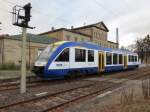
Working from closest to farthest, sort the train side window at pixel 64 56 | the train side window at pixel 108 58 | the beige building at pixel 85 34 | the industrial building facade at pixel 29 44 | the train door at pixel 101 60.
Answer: the train side window at pixel 64 56 < the train door at pixel 101 60 < the train side window at pixel 108 58 < the industrial building facade at pixel 29 44 < the beige building at pixel 85 34

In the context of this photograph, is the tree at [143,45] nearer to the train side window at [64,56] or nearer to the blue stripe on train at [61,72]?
the blue stripe on train at [61,72]

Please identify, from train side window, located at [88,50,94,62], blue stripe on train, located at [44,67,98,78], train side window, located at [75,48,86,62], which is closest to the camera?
blue stripe on train, located at [44,67,98,78]

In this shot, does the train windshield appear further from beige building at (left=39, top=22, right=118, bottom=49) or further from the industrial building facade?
beige building at (left=39, top=22, right=118, bottom=49)

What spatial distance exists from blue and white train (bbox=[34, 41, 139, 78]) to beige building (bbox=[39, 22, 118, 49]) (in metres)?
33.4

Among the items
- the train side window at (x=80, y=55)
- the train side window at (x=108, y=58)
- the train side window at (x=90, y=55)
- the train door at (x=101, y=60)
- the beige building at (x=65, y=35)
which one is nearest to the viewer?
the train side window at (x=80, y=55)

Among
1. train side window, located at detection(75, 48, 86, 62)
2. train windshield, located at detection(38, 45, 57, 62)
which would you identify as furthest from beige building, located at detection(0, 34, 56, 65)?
train windshield, located at detection(38, 45, 57, 62)

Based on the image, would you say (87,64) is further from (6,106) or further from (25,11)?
(6,106)

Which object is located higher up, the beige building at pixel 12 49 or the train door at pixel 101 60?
the beige building at pixel 12 49

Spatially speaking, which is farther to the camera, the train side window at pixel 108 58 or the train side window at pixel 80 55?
the train side window at pixel 108 58

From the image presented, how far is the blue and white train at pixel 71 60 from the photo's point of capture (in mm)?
17688

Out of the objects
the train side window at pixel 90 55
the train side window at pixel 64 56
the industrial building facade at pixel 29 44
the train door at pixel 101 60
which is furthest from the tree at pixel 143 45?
the train side window at pixel 64 56

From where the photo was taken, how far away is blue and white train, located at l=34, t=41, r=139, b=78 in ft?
58.0

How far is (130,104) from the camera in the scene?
9383 mm

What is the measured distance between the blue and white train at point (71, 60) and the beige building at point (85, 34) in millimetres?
33429
